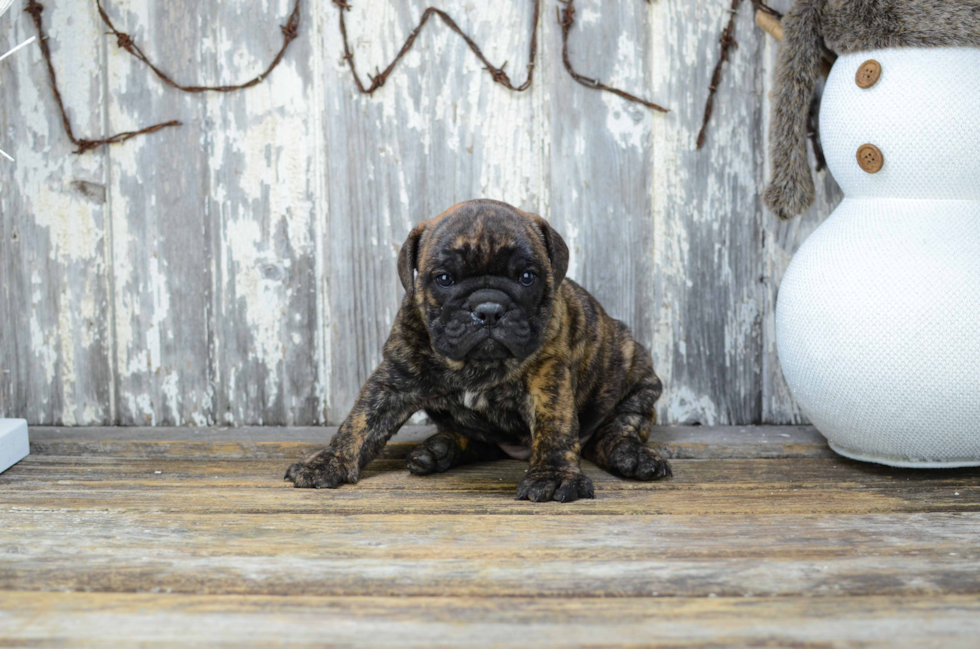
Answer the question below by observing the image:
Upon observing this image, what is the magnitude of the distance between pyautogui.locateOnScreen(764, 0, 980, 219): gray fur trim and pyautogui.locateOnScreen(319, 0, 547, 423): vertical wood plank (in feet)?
2.79

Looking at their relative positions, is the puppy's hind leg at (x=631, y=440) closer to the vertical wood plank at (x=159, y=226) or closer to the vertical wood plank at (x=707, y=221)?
the vertical wood plank at (x=707, y=221)

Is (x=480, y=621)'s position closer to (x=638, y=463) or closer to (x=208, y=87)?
(x=638, y=463)

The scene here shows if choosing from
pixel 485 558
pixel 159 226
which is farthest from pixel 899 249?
pixel 159 226

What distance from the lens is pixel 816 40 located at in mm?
2869

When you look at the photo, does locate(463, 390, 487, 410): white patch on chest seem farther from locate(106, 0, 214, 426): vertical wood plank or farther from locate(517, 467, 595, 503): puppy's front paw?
locate(106, 0, 214, 426): vertical wood plank

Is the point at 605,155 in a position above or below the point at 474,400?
above

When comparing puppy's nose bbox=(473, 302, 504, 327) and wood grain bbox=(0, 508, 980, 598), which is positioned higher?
puppy's nose bbox=(473, 302, 504, 327)

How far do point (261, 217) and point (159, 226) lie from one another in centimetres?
38

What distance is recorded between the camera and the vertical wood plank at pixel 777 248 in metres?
3.24

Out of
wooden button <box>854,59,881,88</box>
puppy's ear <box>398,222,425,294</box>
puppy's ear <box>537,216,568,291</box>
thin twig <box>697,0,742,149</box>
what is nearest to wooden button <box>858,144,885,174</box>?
wooden button <box>854,59,881,88</box>

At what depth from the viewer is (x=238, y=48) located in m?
3.25

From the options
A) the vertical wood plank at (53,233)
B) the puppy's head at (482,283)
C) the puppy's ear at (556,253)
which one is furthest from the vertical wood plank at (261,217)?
the puppy's ear at (556,253)

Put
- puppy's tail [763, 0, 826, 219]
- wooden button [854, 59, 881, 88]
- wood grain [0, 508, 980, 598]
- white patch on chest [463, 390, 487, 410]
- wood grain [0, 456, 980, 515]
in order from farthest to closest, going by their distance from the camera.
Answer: puppy's tail [763, 0, 826, 219] → white patch on chest [463, 390, 487, 410] → wooden button [854, 59, 881, 88] → wood grain [0, 456, 980, 515] → wood grain [0, 508, 980, 598]

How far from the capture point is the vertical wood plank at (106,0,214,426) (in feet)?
10.7
